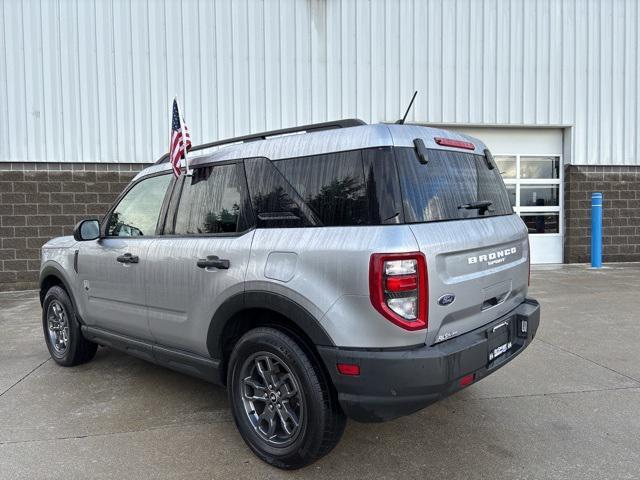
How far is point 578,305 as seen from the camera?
7.19m

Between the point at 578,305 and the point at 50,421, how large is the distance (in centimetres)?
672

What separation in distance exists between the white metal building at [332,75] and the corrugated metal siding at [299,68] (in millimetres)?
24

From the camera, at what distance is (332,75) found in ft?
33.7

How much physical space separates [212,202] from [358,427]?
1.82 m

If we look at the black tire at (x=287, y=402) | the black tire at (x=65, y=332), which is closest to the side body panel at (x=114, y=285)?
the black tire at (x=65, y=332)

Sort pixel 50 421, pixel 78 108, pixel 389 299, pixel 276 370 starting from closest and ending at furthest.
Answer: pixel 389 299, pixel 276 370, pixel 50 421, pixel 78 108

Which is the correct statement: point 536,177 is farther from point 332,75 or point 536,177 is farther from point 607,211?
point 332,75

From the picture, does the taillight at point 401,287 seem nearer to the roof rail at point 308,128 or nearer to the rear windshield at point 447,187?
the rear windshield at point 447,187

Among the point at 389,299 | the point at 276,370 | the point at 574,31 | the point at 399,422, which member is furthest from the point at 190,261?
the point at 574,31

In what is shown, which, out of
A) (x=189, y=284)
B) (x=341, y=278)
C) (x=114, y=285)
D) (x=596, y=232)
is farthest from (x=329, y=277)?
(x=596, y=232)

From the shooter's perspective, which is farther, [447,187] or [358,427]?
[358,427]

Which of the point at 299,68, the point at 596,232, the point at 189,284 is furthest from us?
the point at 596,232

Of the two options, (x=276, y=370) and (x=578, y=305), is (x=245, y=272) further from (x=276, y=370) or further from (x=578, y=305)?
(x=578, y=305)

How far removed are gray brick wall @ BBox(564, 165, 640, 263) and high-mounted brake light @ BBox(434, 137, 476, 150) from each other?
9345 millimetres
